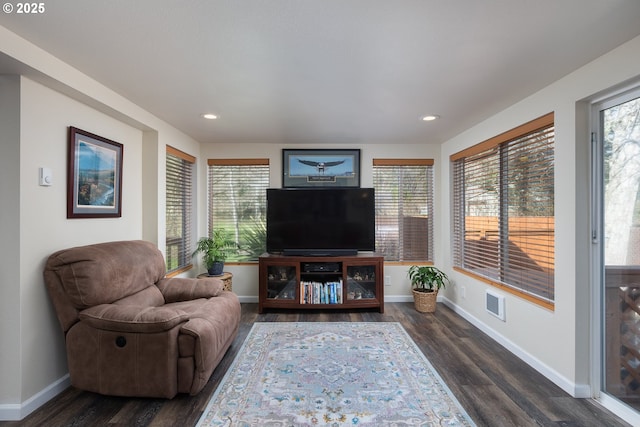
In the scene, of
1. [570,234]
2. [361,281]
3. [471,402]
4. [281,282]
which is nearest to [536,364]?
[471,402]

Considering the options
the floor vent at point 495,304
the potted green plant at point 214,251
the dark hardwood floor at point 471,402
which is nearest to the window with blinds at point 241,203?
the potted green plant at point 214,251

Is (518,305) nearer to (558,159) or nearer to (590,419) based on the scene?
(590,419)

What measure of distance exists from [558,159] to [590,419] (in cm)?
172

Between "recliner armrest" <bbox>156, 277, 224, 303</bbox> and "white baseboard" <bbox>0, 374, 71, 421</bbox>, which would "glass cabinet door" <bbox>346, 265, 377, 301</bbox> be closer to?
"recliner armrest" <bbox>156, 277, 224, 303</bbox>

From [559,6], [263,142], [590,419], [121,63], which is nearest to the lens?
[559,6]

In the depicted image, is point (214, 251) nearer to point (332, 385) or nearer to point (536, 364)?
point (332, 385)

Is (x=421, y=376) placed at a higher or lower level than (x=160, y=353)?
lower

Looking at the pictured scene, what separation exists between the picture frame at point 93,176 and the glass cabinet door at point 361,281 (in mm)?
2651

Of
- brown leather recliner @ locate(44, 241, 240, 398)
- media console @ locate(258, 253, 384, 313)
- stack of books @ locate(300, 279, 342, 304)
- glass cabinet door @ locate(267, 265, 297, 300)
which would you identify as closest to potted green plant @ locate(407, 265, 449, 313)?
media console @ locate(258, 253, 384, 313)

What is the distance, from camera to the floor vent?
2.80 m

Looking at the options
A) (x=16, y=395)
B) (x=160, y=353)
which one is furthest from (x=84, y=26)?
(x=16, y=395)

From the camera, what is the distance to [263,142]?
13.3 ft

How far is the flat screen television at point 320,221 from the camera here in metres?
3.85

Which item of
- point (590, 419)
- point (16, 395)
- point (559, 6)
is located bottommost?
point (590, 419)
